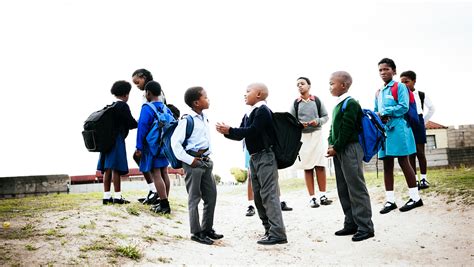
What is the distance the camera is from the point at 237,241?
18.2 ft

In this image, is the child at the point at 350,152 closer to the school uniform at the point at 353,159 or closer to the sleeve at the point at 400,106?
the school uniform at the point at 353,159

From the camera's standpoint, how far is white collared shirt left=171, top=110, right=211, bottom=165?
16.7 feet

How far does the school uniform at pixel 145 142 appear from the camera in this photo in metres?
6.41

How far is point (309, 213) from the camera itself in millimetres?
7402

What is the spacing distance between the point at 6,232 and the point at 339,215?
4892mm

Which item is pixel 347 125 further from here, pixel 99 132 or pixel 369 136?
pixel 99 132

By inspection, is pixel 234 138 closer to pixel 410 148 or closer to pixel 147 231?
pixel 147 231

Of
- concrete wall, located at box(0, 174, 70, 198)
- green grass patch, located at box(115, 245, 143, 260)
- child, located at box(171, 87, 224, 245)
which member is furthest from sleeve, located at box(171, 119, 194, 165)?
concrete wall, located at box(0, 174, 70, 198)

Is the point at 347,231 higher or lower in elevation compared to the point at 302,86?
lower

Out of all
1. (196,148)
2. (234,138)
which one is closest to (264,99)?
(234,138)

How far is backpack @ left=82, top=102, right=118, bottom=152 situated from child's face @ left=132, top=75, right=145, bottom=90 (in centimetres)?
66

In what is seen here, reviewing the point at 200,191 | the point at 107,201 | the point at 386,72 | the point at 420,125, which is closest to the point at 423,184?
the point at 420,125

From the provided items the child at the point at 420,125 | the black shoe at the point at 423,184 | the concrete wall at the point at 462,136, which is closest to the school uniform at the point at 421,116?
the child at the point at 420,125

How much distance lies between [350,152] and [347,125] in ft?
1.16
